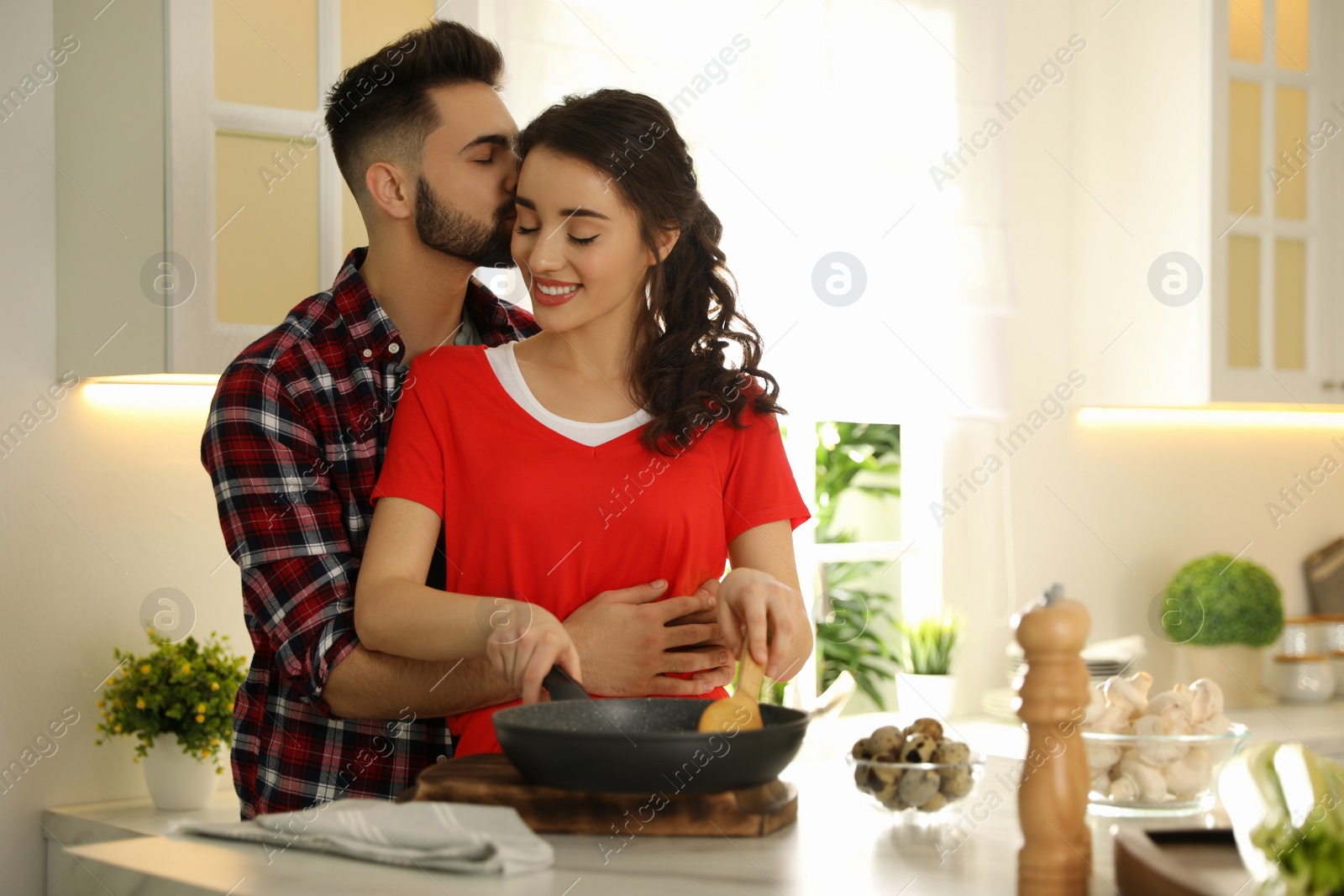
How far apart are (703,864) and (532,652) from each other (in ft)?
0.84

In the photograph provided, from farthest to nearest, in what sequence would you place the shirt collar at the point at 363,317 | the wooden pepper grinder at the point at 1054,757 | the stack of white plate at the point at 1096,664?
the stack of white plate at the point at 1096,664
the shirt collar at the point at 363,317
the wooden pepper grinder at the point at 1054,757

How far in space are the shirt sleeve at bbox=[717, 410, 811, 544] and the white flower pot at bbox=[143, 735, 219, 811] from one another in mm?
1077

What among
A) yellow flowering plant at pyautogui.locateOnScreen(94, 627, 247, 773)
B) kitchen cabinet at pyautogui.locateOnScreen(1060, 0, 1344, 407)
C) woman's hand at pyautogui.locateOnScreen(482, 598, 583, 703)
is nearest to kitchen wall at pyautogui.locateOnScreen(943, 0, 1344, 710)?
kitchen cabinet at pyautogui.locateOnScreen(1060, 0, 1344, 407)

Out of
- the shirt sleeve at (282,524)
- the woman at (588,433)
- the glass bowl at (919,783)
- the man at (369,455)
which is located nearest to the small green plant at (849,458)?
the man at (369,455)

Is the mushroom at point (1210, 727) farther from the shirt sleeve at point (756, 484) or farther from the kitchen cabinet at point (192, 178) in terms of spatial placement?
the kitchen cabinet at point (192, 178)

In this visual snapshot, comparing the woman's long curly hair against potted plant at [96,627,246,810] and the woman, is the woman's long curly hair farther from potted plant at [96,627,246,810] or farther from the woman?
potted plant at [96,627,246,810]

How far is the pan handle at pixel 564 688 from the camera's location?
1.09 metres

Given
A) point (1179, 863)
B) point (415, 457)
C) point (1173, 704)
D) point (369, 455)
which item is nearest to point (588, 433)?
point (415, 457)

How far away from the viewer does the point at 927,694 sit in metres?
3.06

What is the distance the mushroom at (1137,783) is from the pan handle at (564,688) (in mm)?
457

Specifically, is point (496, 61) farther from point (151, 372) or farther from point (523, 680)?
point (523, 680)

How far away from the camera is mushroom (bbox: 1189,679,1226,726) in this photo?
1085mm

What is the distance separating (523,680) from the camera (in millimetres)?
1077

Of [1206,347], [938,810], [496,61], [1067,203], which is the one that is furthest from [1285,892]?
[1067,203]
